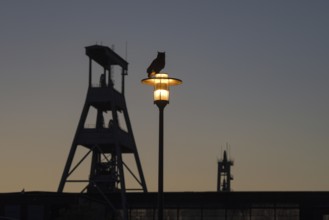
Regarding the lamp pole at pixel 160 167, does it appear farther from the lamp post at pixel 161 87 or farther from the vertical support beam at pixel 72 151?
the vertical support beam at pixel 72 151

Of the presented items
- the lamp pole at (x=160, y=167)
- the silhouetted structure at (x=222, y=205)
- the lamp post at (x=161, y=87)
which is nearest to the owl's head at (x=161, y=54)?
the lamp post at (x=161, y=87)

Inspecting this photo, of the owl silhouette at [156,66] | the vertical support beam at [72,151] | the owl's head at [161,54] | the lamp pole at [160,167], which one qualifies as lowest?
the lamp pole at [160,167]

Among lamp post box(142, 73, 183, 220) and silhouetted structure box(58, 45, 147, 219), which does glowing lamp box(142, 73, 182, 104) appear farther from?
silhouetted structure box(58, 45, 147, 219)

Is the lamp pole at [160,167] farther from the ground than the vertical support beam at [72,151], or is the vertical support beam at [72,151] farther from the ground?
the vertical support beam at [72,151]

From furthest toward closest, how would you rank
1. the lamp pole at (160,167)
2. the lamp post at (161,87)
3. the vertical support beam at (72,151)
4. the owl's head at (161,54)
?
the vertical support beam at (72,151) < the owl's head at (161,54) < the lamp post at (161,87) < the lamp pole at (160,167)

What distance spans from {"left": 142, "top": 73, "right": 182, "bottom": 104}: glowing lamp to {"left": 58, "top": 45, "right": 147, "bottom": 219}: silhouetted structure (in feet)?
210

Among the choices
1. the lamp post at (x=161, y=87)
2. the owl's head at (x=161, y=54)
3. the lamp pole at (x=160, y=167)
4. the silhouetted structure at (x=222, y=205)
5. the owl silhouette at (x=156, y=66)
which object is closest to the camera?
the lamp pole at (x=160, y=167)

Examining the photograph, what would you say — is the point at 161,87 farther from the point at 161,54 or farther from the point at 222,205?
the point at 222,205

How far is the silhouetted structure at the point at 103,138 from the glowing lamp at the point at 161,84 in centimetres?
6402

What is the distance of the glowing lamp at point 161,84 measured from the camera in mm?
28344

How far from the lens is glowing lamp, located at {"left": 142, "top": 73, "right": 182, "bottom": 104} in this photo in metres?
28.3

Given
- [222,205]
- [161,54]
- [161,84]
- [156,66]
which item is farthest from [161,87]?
[222,205]

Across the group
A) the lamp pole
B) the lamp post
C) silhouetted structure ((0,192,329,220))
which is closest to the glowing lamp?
the lamp post

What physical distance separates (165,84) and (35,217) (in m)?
46.8
